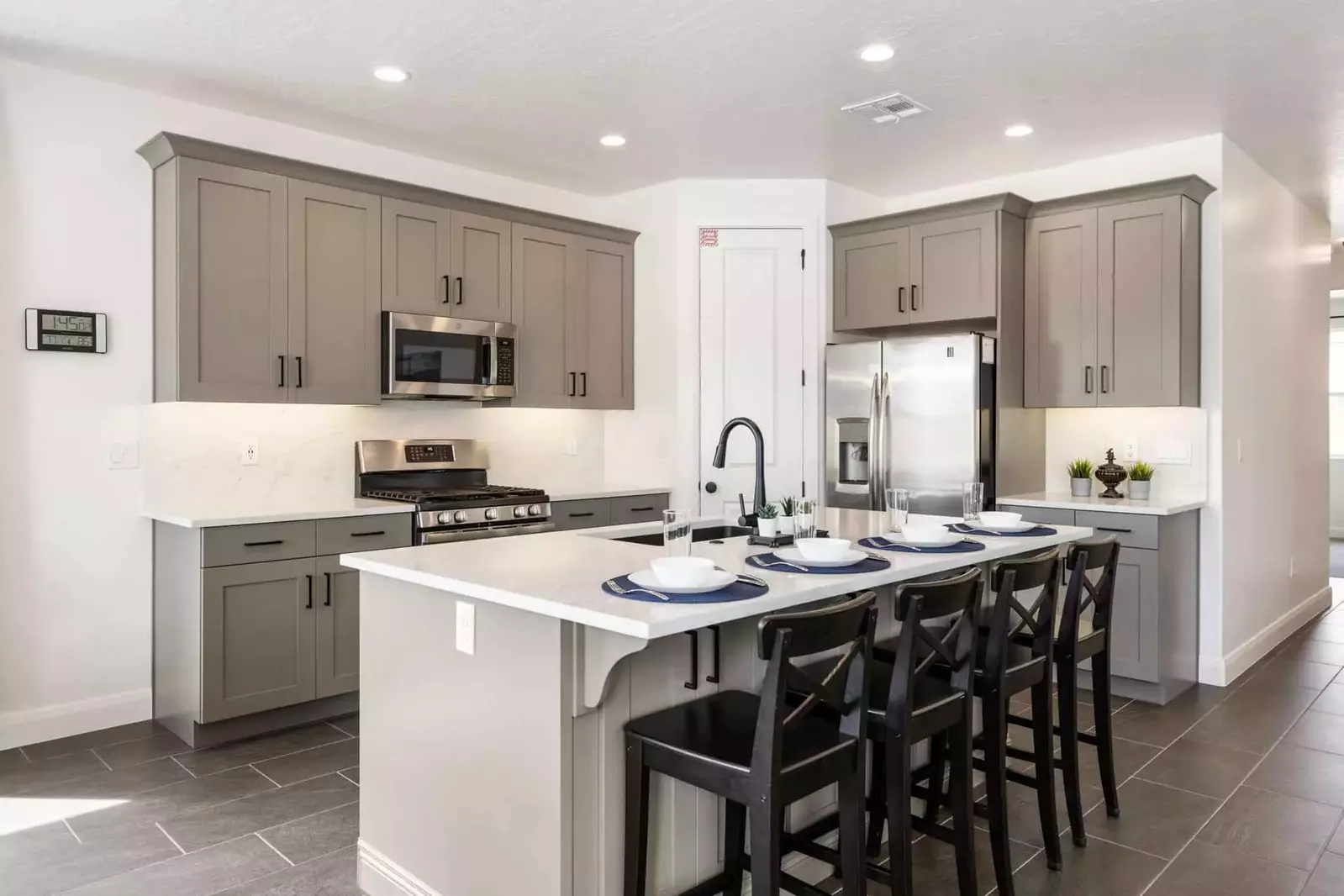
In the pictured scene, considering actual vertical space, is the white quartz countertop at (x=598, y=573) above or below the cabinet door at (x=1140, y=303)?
below

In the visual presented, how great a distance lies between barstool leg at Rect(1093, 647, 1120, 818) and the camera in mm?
2914

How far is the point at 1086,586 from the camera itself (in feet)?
8.96

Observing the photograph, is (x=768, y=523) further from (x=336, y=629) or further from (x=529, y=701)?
(x=336, y=629)

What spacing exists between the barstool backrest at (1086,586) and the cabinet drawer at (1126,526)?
1311 mm

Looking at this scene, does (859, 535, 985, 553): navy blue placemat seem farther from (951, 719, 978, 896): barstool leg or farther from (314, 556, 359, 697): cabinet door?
(314, 556, 359, 697): cabinet door

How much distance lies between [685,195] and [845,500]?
1.93 meters

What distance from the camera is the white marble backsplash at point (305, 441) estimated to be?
398 cm

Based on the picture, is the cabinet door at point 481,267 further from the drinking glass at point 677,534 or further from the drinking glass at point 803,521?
the drinking glass at point 677,534

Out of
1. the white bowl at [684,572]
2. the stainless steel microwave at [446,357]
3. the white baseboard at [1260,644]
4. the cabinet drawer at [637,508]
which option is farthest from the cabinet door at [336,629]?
the white baseboard at [1260,644]

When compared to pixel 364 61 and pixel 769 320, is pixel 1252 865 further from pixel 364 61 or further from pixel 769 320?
pixel 364 61

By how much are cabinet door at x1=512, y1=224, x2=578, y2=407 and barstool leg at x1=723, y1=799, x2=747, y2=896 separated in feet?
10.0

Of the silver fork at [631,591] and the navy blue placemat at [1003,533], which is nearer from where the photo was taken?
the silver fork at [631,591]

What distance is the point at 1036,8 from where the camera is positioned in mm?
3074

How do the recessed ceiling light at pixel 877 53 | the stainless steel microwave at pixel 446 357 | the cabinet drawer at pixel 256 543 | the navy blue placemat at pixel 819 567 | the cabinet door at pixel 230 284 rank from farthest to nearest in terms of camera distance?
the stainless steel microwave at pixel 446 357, the cabinet door at pixel 230 284, the cabinet drawer at pixel 256 543, the recessed ceiling light at pixel 877 53, the navy blue placemat at pixel 819 567
